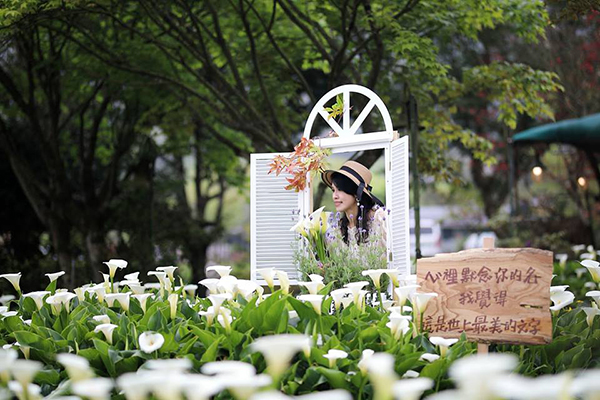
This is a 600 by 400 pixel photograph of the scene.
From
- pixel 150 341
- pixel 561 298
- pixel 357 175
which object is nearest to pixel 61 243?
pixel 357 175

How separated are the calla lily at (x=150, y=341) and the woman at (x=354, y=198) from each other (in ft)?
7.90

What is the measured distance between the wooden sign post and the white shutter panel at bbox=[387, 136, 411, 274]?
1484 mm

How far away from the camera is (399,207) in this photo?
197 inches

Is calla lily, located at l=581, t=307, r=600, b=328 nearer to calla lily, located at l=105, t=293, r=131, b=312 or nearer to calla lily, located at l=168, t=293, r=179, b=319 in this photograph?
calla lily, located at l=168, t=293, r=179, b=319

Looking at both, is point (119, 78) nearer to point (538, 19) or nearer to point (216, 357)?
point (538, 19)

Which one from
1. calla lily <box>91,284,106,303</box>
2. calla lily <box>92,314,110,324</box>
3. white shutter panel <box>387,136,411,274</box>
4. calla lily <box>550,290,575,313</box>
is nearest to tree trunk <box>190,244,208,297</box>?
white shutter panel <box>387,136,411,274</box>

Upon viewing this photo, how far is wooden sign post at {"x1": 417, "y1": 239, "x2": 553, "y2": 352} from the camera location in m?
3.11

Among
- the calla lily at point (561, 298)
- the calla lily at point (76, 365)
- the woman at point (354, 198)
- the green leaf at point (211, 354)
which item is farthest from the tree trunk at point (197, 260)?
the calla lily at point (76, 365)

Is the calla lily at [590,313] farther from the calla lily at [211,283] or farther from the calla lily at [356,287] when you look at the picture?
the calla lily at [211,283]

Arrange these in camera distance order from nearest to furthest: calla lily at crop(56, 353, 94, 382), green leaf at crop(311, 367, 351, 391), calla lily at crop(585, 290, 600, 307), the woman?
calla lily at crop(56, 353, 94, 382)
green leaf at crop(311, 367, 351, 391)
calla lily at crop(585, 290, 600, 307)
the woman

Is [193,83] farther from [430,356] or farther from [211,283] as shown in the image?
[430,356]

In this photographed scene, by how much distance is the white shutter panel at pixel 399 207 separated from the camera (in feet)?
16.0

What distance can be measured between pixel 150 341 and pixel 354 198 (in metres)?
2.67

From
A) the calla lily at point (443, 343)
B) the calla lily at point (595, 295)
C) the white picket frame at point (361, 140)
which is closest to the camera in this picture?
the calla lily at point (443, 343)
